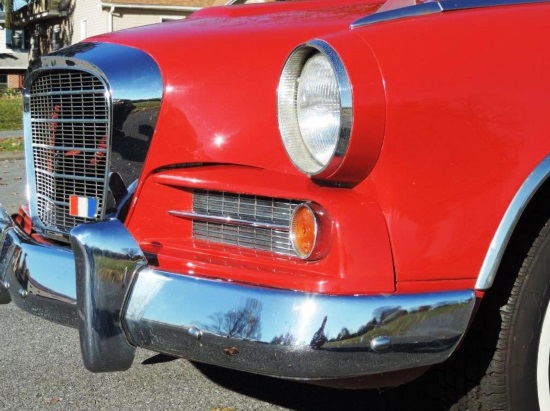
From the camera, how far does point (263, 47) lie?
8.55 feet

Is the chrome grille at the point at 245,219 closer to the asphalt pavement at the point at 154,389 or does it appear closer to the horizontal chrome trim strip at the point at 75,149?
the horizontal chrome trim strip at the point at 75,149

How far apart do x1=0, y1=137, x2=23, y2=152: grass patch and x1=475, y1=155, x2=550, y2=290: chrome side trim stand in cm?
1063

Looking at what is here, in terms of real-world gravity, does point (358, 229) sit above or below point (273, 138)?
below

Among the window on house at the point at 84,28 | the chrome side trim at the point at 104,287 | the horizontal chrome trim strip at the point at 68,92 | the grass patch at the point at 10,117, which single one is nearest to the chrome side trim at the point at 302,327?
the chrome side trim at the point at 104,287

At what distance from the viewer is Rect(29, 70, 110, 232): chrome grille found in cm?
280

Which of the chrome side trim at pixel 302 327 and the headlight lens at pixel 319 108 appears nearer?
the chrome side trim at pixel 302 327

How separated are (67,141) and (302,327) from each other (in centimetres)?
132

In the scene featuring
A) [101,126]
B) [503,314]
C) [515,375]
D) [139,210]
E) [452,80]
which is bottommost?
[515,375]

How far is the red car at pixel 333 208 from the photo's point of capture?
2166 millimetres

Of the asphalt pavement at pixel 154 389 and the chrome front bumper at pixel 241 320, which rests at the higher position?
the chrome front bumper at pixel 241 320

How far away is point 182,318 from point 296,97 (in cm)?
72

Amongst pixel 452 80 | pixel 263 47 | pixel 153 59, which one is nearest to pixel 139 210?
pixel 153 59

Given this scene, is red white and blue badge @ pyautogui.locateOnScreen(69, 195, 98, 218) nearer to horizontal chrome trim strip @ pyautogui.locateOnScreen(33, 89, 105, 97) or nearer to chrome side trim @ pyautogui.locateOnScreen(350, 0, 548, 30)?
horizontal chrome trim strip @ pyautogui.locateOnScreen(33, 89, 105, 97)

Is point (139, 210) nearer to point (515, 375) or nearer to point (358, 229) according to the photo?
point (358, 229)
